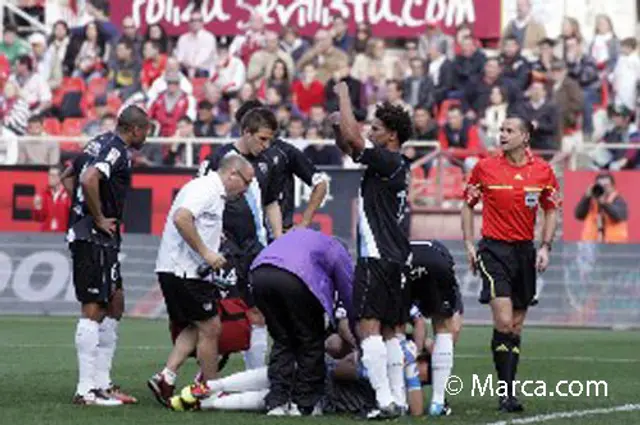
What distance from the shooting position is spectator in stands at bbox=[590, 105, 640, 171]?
2838 centimetres

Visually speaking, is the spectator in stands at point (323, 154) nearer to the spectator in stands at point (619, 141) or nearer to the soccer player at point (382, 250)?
the spectator in stands at point (619, 141)

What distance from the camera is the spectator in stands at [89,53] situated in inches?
1302

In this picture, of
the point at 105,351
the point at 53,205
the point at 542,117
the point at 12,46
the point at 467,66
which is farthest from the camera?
the point at 12,46

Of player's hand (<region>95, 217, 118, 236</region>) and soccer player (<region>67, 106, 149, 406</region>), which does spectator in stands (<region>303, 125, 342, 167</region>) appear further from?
player's hand (<region>95, 217, 118, 236</region>)

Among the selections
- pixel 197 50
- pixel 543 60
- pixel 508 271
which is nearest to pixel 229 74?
pixel 197 50

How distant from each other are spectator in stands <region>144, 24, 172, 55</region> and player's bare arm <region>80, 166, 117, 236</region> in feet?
58.5

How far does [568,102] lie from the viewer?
94.8ft

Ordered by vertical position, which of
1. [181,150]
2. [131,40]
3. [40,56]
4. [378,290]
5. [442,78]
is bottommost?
[378,290]

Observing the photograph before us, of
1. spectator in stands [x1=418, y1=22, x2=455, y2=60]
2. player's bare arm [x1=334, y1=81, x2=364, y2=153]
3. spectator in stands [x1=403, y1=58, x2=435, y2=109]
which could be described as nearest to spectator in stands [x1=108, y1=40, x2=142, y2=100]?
spectator in stands [x1=418, y1=22, x2=455, y2=60]

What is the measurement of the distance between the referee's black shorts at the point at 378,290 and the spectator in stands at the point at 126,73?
18.3 m

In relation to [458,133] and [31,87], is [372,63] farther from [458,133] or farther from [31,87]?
[31,87]

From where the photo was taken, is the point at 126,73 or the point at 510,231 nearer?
the point at 510,231

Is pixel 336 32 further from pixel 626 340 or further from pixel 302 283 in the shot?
pixel 302 283

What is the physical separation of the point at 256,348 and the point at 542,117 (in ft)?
40.2
